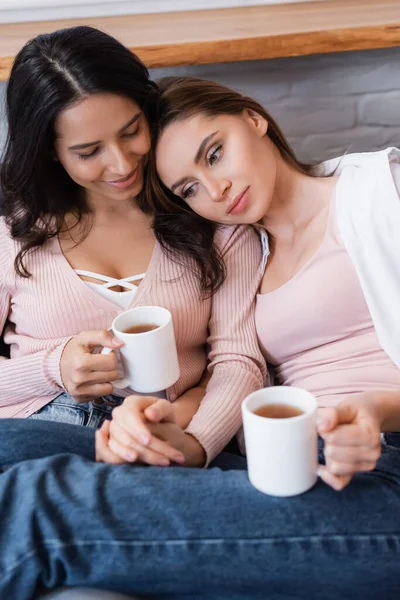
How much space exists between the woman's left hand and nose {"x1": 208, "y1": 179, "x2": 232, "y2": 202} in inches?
18.4

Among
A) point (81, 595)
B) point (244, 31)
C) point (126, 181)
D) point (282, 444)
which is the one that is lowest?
point (81, 595)

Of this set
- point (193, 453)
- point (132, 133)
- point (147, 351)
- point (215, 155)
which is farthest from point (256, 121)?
point (193, 453)

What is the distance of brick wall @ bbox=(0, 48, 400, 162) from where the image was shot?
164 centimetres

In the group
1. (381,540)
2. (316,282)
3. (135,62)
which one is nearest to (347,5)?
(135,62)

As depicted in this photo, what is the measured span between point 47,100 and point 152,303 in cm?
40

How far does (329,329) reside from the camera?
1255 mm

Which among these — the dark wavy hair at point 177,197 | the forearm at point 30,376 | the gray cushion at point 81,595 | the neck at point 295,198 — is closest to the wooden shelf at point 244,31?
the dark wavy hair at point 177,197

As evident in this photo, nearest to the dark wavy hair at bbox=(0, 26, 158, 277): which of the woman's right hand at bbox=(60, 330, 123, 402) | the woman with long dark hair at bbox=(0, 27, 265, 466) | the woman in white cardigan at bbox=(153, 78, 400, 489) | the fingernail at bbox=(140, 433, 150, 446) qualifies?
the woman with long dark hair at bbox=(0, 27, 265, 466)

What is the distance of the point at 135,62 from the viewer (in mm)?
1261

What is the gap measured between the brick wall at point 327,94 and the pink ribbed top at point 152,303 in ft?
1.47

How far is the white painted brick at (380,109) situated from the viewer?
1.68 metres

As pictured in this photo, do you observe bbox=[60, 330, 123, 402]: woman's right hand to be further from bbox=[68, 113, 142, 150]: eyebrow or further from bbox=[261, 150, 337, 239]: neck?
bbox=[261, 150, 337, 239]: neck

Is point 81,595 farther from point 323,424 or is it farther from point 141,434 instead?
point 323,424

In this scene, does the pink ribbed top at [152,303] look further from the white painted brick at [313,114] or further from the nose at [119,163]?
the white painted brick at [313,114]
